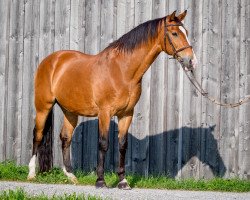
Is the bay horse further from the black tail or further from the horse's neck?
the black tail

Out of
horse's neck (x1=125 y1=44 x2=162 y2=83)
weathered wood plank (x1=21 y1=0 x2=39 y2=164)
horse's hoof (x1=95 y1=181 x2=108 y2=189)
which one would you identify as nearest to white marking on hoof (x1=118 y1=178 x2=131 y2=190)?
horse's hoof (x1=95 y1=181 x2=108 y2=189)

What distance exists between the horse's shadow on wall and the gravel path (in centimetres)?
149

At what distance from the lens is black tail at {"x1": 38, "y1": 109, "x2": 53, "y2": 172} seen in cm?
936

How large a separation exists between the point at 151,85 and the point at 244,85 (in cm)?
154

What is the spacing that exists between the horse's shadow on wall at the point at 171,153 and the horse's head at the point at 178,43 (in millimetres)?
2267

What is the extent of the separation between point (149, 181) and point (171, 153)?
110 cm

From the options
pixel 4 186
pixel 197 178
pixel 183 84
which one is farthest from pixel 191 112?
pixel 4 186

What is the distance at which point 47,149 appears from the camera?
9.44 m

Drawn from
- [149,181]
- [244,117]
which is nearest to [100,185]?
[149,181]

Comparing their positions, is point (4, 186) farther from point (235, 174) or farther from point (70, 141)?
point (235, 174)

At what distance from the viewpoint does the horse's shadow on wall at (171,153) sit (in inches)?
385

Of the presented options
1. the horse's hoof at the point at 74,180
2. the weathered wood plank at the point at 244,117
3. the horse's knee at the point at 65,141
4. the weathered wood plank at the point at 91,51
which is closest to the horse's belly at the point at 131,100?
the horse's hoof at the point at 74,180

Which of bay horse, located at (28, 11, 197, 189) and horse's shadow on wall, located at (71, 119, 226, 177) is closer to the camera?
bay horse, located at (28, 11, 197, 189)

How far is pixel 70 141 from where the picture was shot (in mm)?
9375
